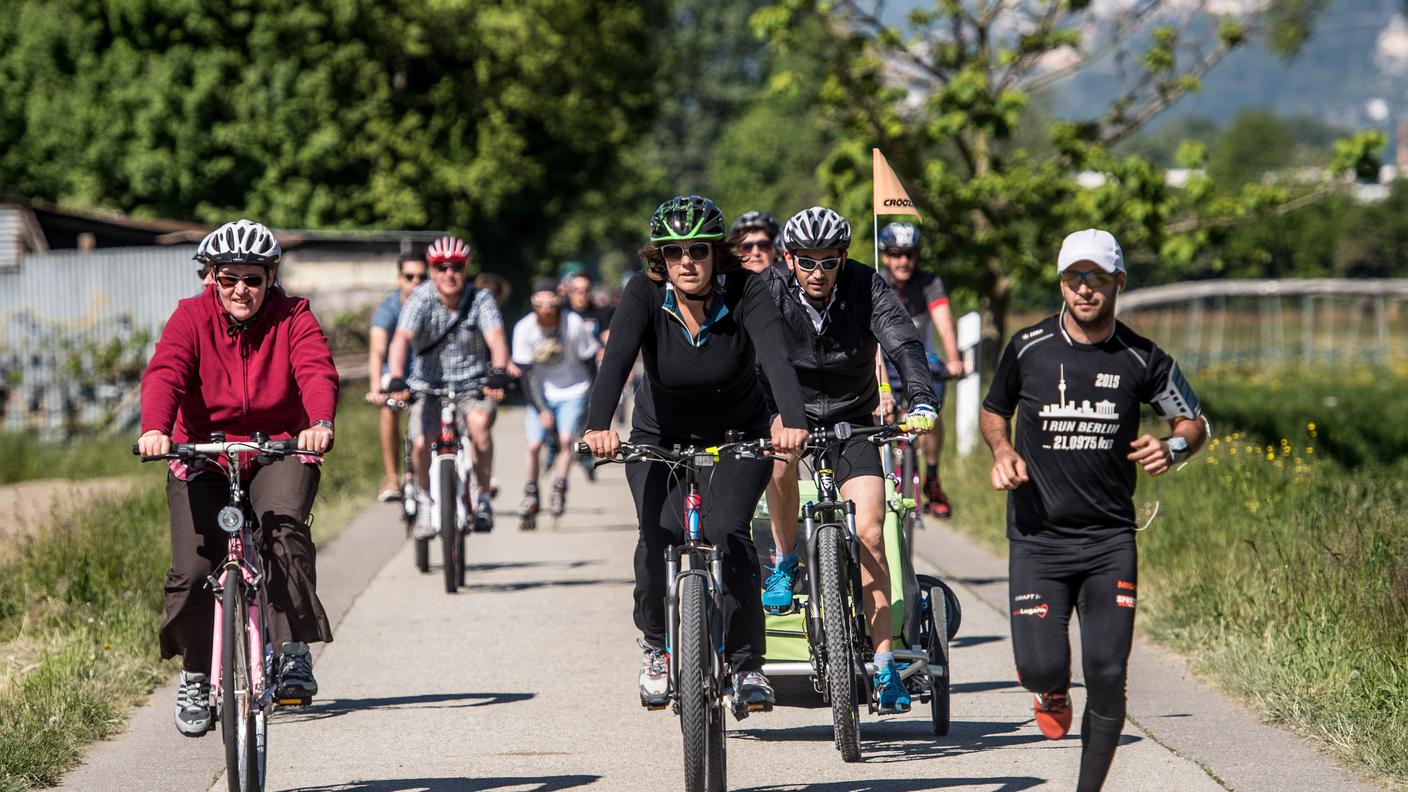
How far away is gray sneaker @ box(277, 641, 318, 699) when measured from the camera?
6285 millimetres

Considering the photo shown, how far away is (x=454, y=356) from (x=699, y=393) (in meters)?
5.77

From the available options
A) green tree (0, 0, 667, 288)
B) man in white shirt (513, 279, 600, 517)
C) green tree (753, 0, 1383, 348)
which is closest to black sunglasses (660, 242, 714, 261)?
man in white shirt (513, 279, 600, 517)

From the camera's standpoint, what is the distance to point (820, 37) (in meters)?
19.7

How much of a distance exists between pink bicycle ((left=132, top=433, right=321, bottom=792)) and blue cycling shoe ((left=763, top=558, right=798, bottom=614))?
74.7 inches

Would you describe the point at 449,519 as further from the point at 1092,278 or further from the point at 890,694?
the point at 1092,278

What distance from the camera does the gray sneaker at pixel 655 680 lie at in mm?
6324

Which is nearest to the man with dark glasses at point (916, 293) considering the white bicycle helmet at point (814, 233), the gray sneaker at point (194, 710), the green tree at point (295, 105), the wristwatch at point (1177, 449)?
the white bicycle helmet at point (814, 233)

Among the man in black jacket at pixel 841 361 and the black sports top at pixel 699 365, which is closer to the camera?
the black sports top at pixel 699 365

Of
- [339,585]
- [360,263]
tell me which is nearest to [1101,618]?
[339,585]

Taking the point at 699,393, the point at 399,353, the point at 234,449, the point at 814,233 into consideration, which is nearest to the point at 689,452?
the point at 699,393

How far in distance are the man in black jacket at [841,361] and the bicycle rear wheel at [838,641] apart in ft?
1.37

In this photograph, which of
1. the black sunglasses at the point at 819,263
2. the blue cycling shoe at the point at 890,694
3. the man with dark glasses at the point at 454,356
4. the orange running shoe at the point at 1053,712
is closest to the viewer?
the orange running shoe at the point at 1053,712

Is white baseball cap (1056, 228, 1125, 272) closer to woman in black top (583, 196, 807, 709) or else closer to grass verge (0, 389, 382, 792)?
woman in black top (583, 196, 807, 709)

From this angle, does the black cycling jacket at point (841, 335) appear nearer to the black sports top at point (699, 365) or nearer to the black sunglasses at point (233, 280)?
the black sports top at point (699, 365)
